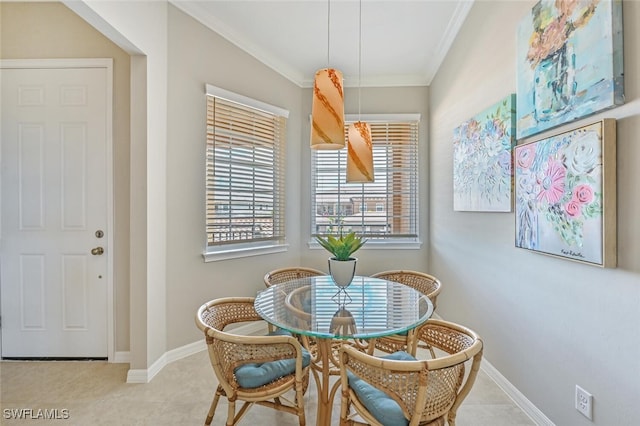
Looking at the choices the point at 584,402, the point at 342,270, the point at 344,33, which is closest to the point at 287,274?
the point at 342,270

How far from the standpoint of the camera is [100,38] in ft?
7.95

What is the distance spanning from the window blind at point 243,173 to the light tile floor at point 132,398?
3.90 ft

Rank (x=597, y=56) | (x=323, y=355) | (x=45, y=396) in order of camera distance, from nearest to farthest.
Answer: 1. (x=597, y=56)
2. (x=323, y=355)
3. (x=45, y=396)

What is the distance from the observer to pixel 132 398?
203 centimetres

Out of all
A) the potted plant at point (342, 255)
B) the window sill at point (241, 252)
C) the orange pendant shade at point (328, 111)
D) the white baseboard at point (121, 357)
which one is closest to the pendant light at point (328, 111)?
the orange pendant shade at point (328, 111)

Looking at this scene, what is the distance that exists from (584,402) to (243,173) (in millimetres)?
2998

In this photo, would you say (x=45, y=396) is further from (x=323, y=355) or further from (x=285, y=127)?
(x=285, y=127)

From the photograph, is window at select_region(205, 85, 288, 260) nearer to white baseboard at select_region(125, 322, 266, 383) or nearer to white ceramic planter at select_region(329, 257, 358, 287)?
white baseboard at select_region(125, 322, 266, 383)

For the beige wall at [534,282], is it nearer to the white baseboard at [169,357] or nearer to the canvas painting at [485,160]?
the canvas painting at [485,160]

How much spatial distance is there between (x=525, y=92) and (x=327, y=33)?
6.42 ft

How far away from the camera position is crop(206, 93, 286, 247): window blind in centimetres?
287

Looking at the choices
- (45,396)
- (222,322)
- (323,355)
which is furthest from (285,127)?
(45,396)

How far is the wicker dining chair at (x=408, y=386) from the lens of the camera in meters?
1.12

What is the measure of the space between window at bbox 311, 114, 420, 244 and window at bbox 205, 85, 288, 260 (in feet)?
1.83
